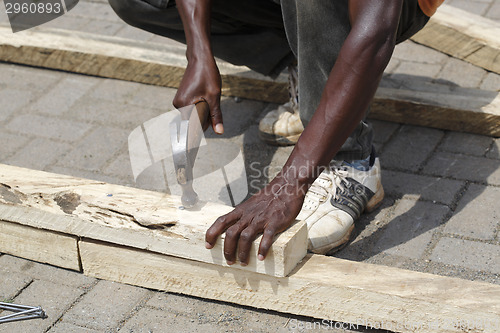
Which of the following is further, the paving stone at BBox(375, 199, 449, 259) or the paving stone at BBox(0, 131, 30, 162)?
the paving stone at BBox(0, 131, 30, 162)

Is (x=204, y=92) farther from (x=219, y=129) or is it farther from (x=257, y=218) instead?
(x=257, y=218)

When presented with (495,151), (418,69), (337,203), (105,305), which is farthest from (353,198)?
(418,69)

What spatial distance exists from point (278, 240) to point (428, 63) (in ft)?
6.80

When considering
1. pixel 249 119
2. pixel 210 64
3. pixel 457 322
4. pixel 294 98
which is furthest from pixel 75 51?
pixel 457 322

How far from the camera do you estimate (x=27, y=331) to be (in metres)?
1.96

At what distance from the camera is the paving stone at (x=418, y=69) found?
342 centimetres

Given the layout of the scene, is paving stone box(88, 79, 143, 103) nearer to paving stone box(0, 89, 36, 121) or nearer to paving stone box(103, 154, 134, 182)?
paving stone box(0, 89, 36, 121)

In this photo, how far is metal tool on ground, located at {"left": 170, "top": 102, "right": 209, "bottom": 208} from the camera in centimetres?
186

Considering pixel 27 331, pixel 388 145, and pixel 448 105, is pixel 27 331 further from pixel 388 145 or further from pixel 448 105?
pixel 448 105

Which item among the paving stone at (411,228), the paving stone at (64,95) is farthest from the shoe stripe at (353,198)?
the paving stone at (64,95)

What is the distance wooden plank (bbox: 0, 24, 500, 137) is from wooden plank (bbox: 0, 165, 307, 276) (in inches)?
50.5

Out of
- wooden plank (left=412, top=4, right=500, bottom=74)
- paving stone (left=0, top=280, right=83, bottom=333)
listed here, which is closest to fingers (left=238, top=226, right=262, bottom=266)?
paving stone (left=0, top=280, right=83, bottom=333)

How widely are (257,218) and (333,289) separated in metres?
0.30

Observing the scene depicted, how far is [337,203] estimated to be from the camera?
2.37m
